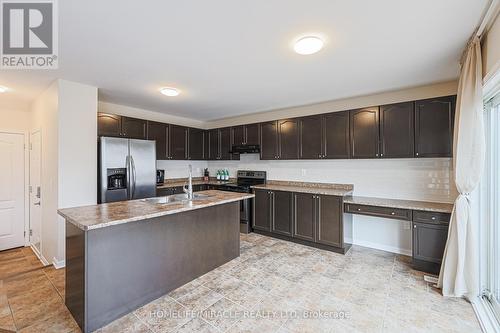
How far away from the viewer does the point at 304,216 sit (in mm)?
4004

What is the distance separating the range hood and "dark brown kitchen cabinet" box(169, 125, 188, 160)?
1161 mm

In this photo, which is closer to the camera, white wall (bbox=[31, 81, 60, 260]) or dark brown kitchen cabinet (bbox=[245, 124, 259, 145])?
Answer: white wall (bbox=[31, 81, 60, 260])

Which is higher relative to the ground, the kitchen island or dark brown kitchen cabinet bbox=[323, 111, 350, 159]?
dark brown kitchen cabinet bbox=[323, 111, 350, 159]

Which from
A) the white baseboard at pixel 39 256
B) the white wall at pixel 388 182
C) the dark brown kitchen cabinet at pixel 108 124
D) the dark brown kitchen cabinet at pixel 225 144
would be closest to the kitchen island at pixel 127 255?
the white baseboard at pixel 39 256

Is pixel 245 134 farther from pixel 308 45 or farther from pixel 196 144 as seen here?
pixel 308 45

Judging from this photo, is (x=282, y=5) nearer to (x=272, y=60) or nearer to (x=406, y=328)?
(x=272, y=60)

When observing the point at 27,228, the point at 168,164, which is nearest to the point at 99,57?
the point at 168,164

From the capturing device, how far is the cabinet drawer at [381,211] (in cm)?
312

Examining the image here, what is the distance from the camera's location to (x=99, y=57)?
2.49 m

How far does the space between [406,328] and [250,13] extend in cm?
294

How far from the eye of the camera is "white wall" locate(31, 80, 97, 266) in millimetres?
3109

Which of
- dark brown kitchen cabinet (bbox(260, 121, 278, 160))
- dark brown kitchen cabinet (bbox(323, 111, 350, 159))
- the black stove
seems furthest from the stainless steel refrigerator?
dark brown kitchen cabinet (bbox(323, 111, 350, 159))

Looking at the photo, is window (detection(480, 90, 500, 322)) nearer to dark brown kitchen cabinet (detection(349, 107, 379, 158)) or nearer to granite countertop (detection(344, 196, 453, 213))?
granite countertop (detection(344, 196, 453, 213))

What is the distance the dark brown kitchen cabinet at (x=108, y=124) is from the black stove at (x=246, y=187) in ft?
7.64
